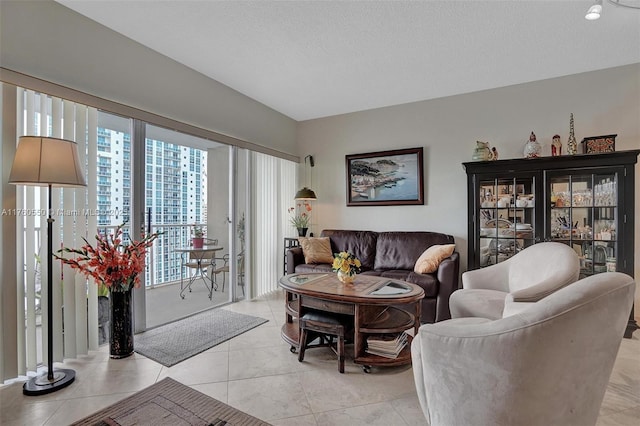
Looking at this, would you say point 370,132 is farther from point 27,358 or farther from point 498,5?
point 27,358

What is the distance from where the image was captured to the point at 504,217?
3.37 metres

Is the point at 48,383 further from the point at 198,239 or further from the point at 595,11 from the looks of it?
the point at 595,11

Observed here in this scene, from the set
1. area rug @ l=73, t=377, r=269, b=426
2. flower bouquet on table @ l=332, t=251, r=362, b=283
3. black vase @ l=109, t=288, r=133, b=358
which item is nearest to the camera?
area rug @ l=73, t=377, r=269, b=426

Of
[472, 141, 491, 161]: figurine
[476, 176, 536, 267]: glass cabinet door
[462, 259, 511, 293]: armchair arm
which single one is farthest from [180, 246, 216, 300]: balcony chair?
[472, 141, 491, 161]: figurine

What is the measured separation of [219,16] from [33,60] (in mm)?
1327

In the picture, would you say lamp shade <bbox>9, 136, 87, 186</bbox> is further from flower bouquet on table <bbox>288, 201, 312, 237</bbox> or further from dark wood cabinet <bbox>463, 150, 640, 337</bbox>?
dark wood cabinet <bbox>463, 150, 640, 337</bbox>

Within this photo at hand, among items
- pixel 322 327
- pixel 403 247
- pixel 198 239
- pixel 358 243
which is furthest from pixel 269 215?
pixel 322 327

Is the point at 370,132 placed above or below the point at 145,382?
above

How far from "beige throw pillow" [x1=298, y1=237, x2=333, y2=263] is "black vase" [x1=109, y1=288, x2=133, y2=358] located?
7.02 ft

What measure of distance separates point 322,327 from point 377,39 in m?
2.47

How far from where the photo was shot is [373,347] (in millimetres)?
2219

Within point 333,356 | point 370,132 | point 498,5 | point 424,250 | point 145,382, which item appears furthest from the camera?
point 370,132

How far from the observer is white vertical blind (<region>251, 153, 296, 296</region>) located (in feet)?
13.8

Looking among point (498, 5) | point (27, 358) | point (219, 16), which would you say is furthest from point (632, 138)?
point (27, 358)
